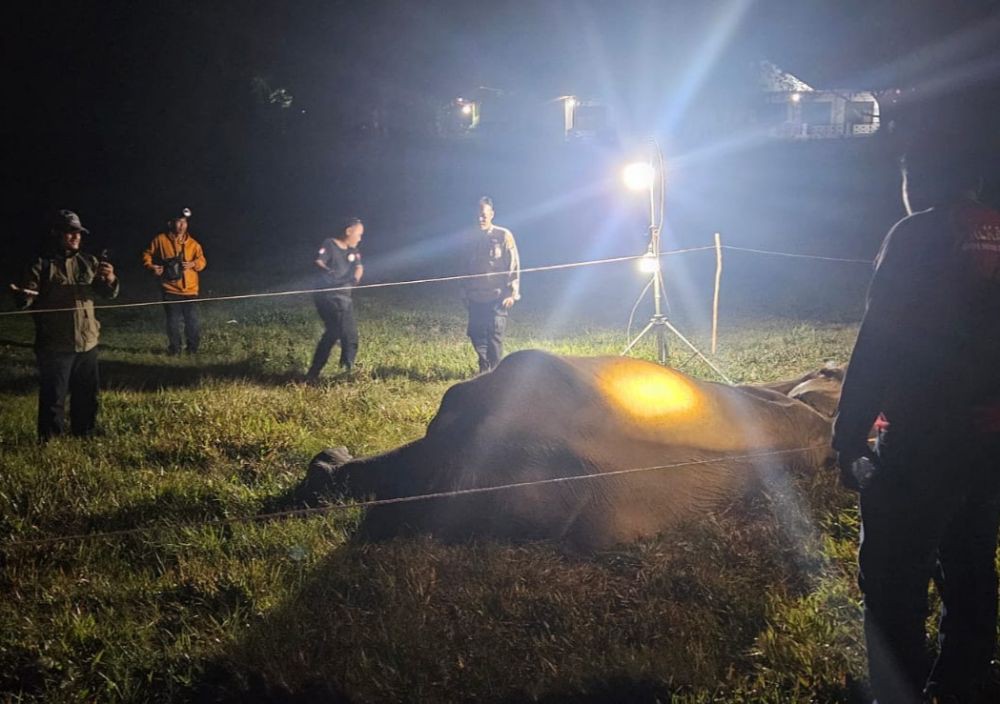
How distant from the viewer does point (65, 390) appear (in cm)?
692

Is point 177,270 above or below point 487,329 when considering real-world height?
above

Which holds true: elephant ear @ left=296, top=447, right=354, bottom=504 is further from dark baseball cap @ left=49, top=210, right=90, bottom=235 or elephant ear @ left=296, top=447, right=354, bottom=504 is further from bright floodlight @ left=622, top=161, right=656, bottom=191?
bright floodlight @ left=622, top=161, right=656, bottom=191

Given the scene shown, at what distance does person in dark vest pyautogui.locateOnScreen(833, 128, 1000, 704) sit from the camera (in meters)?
2.55

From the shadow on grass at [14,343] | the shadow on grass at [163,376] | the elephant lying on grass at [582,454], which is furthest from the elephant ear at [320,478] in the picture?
the shadow on grass at [14,343]

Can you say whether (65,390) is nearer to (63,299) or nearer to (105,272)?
(63,299)

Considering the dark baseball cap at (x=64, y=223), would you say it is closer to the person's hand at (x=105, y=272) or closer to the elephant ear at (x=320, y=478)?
the person's hand at (x=105, y=272)

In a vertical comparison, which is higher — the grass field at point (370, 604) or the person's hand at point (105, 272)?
the person's hand at point (105, 272)

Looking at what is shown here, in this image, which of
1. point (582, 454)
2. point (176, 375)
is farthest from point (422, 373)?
point (582, 454)

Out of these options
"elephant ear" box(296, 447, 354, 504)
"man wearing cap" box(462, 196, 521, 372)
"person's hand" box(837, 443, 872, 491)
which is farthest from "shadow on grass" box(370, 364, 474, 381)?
"person's hand" box(837, 443, 872, 491)

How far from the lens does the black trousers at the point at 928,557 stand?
2607 millimetres

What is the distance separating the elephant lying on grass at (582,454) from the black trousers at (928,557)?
1445 mm

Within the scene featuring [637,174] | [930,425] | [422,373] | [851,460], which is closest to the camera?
[930,425]

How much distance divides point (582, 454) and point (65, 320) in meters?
4.73

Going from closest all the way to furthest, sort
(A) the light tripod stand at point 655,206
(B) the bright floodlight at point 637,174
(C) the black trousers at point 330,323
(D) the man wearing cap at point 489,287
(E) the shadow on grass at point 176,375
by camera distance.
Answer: (A) the light tripod stand at point 655,206 < (B) the bright floodlight at point 637,174 < (D) the man wearing cap at point 489,287 < (C) the black trousers at point 330,323 < (E) the shadow on grass at point 176,375
